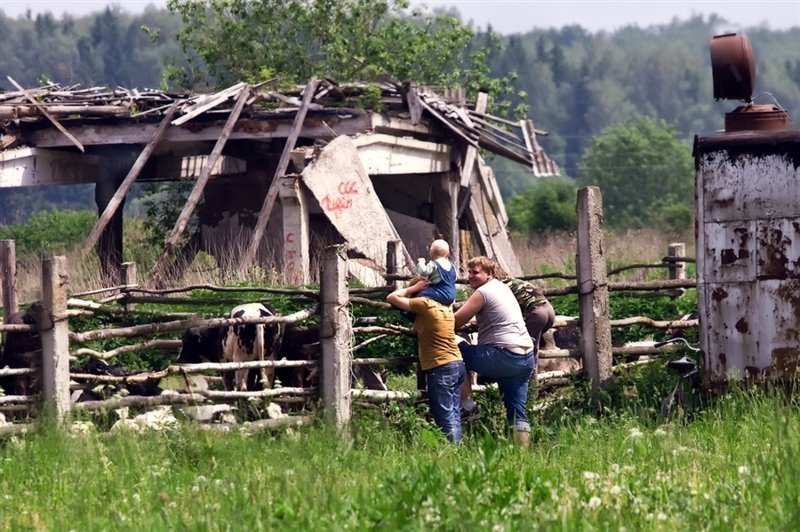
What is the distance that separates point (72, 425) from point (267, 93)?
10866mm

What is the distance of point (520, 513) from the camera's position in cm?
632

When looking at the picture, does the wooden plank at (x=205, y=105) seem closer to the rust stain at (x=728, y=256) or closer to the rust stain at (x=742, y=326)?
the rust stain at (x=728, y=256)

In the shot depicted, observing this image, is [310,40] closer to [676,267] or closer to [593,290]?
[676,267]

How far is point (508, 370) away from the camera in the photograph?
10.2 meters

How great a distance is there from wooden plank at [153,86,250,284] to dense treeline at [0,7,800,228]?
76.3 metres

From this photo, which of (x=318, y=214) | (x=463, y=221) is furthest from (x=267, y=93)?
(x=463, y=221)

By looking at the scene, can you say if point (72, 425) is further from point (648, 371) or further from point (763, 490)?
point (763, 490)

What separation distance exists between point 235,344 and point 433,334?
179cm

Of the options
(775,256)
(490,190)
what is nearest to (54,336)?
(775,256)

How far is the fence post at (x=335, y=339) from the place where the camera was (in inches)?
404

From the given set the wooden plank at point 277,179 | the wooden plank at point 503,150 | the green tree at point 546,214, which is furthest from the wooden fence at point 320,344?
the green tree at point 546,214

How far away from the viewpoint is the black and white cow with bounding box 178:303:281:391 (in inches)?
436

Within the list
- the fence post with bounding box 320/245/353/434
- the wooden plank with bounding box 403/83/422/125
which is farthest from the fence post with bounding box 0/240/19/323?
the wooden plank with bounding box 403/83/422/125

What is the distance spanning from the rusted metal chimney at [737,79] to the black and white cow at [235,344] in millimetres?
3681
